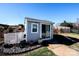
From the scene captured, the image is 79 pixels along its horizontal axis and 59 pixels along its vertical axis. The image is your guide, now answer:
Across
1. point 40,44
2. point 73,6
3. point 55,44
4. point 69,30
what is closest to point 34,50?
point 40,44

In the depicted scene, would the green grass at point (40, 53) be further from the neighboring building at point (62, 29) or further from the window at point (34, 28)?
the window at point (34, 28)

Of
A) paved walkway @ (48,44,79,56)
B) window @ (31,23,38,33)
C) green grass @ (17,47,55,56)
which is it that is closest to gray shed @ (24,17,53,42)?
window @ (31,23,38,33)

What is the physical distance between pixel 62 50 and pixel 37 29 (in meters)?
1.37

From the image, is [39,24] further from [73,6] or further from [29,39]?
[73,6]

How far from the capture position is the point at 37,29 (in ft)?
24.9

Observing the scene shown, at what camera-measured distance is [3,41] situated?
6906 millimetres

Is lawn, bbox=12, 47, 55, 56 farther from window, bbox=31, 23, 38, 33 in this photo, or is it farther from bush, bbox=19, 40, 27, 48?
window, bbox=31, 23, 38, 33

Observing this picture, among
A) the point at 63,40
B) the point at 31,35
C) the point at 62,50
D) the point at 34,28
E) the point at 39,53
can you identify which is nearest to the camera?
the point at 39,53

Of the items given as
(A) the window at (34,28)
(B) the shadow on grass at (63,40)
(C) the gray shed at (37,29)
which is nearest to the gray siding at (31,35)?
(C) the gray shed at (37,29)

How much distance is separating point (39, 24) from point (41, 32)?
32 cm

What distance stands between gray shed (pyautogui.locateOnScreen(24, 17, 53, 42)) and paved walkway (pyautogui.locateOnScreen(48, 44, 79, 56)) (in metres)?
0.39

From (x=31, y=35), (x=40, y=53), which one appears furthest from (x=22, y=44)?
(x=40, y=53)

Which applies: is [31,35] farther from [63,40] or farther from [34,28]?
[63,40]

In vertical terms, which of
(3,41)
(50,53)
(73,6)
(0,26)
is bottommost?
(50,53)
